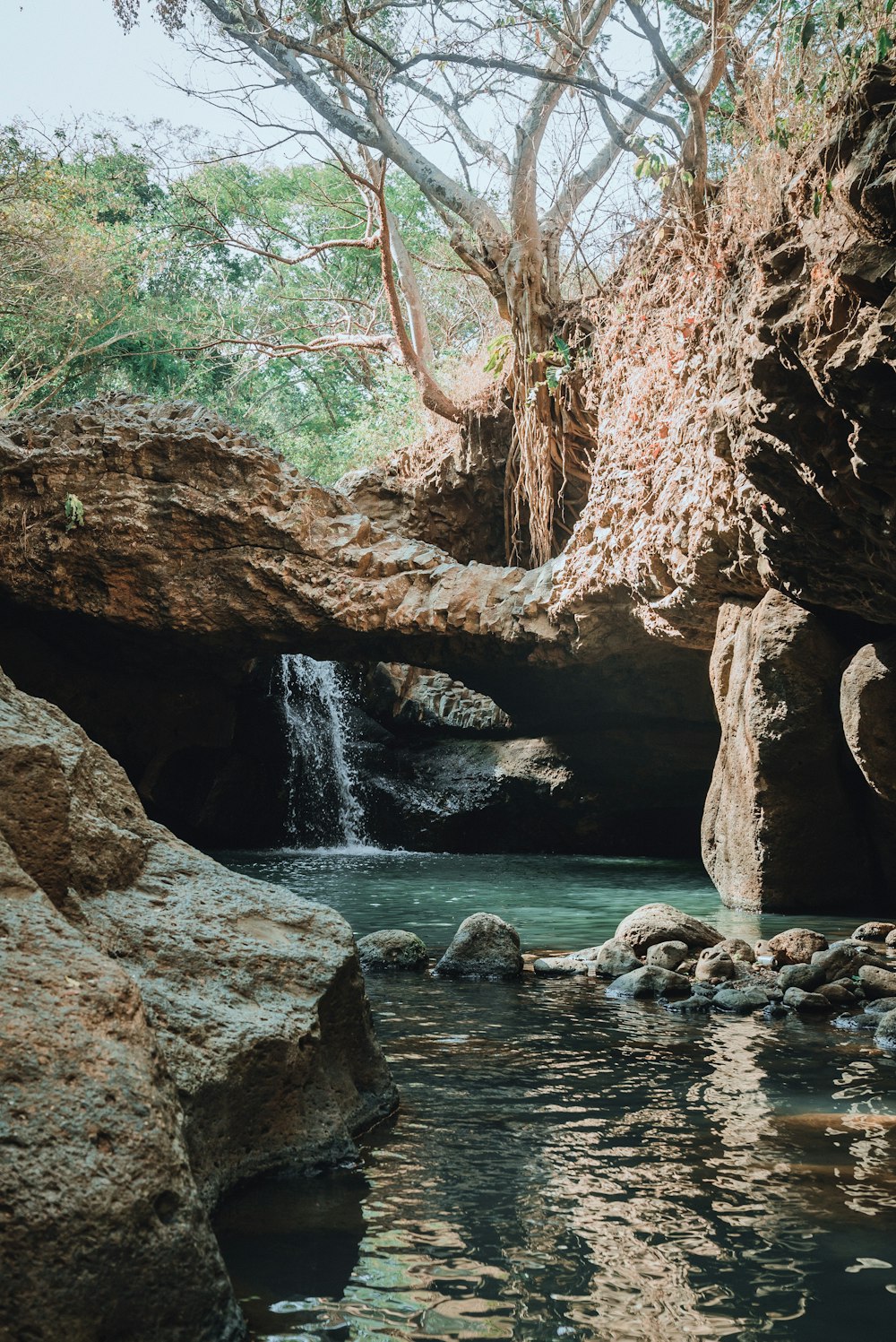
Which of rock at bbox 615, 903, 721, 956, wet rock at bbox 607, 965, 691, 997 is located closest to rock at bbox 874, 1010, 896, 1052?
wet rock at bbox 607, 965, 691, 997

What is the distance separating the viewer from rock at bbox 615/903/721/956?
20.2 feet

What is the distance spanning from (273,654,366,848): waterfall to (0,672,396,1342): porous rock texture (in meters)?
11.7

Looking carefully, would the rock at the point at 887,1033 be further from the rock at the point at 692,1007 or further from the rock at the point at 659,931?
the rock at the point at 659,931

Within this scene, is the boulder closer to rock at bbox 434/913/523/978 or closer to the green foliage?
rock at bbox 434/913/523/978

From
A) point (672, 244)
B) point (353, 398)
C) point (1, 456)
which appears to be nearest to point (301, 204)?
point (353, 398)

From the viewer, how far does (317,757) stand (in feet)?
51.4

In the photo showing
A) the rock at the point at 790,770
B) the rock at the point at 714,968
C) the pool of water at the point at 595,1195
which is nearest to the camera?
the pool of water at the point at 595,1195

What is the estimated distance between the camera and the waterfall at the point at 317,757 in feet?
50.4

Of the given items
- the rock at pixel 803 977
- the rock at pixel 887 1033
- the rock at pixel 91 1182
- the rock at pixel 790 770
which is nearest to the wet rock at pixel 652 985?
the rock at pixel 803 977

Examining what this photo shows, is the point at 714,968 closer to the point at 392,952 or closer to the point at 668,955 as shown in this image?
the point at 668,955

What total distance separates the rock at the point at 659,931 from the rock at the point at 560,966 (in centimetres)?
29

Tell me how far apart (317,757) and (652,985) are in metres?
10.7

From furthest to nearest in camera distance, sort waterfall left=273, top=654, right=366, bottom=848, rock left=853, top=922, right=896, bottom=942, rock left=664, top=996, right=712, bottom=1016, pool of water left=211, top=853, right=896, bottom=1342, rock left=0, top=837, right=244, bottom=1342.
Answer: waterfall left=273, top=654, right=366, bottom=848 → rock left=853, top=922, right=896, bottom=942 → rock left=664, top=996, right=712, bottom=1016 → pool of water left=211, top=853, right=896, bottom=1342 → rock left=0, top=837, right=244, bottom=1342

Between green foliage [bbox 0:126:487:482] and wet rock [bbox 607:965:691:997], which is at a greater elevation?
green foliage [bbox 0:126:487:482]
